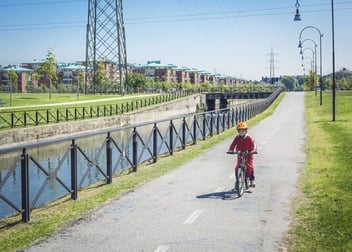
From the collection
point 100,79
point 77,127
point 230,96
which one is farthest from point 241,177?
point 230,96

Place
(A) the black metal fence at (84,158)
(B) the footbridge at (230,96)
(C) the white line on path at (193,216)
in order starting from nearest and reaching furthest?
(C) the white line on path at (193,216) < (A) the black metal fence at (84,158) < (B) the footbridge at (230,96)

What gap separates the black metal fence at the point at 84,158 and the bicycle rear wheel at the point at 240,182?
309 centimetres

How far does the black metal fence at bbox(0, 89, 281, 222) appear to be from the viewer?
7.39m

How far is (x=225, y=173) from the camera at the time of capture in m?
11.3

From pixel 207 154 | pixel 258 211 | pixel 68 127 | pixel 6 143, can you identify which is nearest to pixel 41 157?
pixel 6 143

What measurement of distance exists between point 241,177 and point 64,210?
3.60 metres

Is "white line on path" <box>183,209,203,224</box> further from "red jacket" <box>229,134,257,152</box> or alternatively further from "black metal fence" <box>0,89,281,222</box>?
"black metal fence" <box>0,89,281,222</box>

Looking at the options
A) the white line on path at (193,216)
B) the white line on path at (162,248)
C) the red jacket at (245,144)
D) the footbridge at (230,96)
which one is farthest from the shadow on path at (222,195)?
the footbridge at (230,96)

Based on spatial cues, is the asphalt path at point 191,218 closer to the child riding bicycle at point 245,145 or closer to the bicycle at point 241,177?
the bicycle at point 241,177

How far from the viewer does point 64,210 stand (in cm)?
775

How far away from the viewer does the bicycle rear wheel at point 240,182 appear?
8.73 metres

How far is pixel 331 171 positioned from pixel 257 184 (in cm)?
226

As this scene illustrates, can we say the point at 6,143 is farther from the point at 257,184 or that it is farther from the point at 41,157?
the point at 257,184

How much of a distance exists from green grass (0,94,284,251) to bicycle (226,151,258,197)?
7.69 ft
